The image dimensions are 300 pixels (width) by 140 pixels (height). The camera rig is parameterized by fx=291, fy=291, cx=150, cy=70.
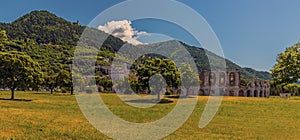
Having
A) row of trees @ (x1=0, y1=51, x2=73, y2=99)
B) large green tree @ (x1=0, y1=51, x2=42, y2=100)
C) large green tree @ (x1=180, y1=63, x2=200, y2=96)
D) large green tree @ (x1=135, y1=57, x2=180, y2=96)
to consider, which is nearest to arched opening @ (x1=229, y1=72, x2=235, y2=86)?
large green tree @ (x1=180, y1=63, x2=200, y2=96)

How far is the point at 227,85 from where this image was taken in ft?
365

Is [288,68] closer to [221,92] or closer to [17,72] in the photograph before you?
[221,92]

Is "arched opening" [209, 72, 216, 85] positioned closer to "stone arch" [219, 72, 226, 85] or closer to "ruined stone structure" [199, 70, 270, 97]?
"ruined stone structure" [199, 70, 270, 97]

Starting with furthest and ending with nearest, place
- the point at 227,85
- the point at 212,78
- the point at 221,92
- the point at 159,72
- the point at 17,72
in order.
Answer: the point at 212,78
the point at 227,85
the point at 221,92
the point at 159,72
the point at 17,72

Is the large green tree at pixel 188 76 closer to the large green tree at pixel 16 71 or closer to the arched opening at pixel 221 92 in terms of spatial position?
the arched opening at pixel 221 92

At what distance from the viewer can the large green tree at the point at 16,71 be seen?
5000 centimetres

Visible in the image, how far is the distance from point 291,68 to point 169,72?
34.4m

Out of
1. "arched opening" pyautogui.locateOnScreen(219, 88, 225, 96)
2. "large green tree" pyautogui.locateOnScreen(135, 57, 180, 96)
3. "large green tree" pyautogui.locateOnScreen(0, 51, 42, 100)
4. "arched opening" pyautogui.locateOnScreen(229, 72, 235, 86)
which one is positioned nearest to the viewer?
"large green tree" pyautogui.locateOnScreen(0, 51, 42, 100)

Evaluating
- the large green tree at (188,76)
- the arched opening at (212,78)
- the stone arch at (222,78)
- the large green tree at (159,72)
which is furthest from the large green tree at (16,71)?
the stone arch at (222,78)

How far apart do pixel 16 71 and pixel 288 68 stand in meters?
63.1

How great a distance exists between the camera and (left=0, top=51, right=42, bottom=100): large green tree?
164ft

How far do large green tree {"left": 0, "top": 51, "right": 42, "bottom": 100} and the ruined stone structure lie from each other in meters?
67.7

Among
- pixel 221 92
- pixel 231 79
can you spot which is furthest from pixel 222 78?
pixel 221 92

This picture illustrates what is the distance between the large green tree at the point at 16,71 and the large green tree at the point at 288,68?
2348 inches
